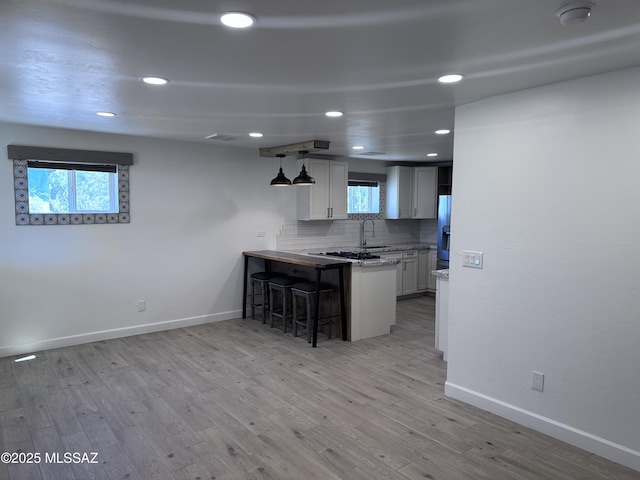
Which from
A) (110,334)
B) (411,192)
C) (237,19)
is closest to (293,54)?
(237,19)

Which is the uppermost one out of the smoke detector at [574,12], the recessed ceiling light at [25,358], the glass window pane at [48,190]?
the smoke detector at [574,12]

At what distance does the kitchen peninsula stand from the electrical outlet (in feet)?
7.52

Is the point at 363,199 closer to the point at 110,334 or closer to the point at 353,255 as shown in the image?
the point at 353,255

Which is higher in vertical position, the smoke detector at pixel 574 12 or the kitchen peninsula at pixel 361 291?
the smoke detector at pixel 574 12

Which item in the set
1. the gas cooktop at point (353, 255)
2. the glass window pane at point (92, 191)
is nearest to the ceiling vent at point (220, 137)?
the glass window pane at point (92, 191)

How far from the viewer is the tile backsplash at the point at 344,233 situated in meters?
6.46

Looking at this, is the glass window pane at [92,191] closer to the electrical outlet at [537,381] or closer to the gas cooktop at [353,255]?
the gas cooktop at [353,255]

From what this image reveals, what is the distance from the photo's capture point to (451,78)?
2.61 metres

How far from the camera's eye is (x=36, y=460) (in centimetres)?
260

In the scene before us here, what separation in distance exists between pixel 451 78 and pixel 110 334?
4.54 m

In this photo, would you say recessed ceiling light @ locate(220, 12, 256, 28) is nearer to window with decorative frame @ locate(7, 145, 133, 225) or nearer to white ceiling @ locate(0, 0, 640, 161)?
white ceiling @ locate(0, 0, 640, 161)

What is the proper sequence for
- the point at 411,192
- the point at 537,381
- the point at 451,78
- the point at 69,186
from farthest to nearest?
the point at 411,192 < the point at 69,186 < the point at 537,381 < the point at 451,78

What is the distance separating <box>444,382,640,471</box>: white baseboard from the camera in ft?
8.32

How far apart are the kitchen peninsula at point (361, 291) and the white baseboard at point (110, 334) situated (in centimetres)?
→ 123
